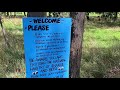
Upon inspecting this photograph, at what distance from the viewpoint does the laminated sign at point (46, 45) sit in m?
3.35

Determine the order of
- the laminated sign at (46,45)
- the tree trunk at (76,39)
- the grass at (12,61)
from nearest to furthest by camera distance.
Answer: the laminated sign at (46,45)
the tree trunk at (76,39)
the grass at (12,61)

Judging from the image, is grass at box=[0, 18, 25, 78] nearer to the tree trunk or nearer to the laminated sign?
the tree trunk

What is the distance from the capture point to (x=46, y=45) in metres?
3.40

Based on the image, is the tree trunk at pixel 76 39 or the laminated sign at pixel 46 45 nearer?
the laminated sign at pixel 46 45

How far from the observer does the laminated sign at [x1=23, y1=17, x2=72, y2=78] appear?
335 centimetres

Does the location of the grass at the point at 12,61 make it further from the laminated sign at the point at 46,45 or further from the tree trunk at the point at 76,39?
the laminated sign at the point at 46,45

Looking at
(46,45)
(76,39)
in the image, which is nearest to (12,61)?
(76,39)

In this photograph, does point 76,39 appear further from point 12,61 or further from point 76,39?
point 12,61

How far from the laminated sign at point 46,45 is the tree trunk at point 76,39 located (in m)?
1.11

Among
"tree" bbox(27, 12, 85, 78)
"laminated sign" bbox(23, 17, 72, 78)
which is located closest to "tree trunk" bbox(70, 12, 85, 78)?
"tree" bbox(27, 12, 85, 78)

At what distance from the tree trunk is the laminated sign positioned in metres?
1.11

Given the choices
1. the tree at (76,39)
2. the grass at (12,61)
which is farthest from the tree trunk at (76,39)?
the grass at (12,61)

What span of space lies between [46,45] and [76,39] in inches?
54.2
